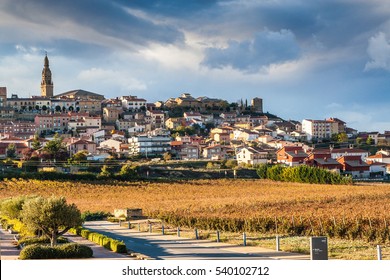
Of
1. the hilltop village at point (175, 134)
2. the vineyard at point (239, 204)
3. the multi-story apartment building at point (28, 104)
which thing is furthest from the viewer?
the multi-story apartment building at point (28, 104)

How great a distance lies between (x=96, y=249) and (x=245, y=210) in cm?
581

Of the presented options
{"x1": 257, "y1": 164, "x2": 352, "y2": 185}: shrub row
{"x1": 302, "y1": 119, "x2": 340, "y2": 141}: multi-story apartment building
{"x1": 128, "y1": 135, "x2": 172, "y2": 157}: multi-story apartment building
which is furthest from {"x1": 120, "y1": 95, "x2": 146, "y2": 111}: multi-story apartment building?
{"x1": 257, "y1": 164, "x2": 352, "y2": 185}: shrub row

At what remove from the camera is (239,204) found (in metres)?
12.4

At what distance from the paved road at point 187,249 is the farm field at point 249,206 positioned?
0.24 meters

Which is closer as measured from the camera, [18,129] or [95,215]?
[95,215]

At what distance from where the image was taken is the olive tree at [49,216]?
594 cm

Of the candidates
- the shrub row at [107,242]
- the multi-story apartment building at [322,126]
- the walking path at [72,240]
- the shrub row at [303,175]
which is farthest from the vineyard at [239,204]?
the walking path at [72,240]

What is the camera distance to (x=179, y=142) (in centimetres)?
3012

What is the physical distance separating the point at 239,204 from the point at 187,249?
21.9 ft

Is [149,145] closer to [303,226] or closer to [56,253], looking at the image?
[303,226]

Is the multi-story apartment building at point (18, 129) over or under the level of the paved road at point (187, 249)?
over

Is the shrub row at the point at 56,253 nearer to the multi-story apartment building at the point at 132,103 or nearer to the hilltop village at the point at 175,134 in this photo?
the hilltop village at the point at 175,134

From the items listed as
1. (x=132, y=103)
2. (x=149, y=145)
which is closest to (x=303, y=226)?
(x=149, y=145)
